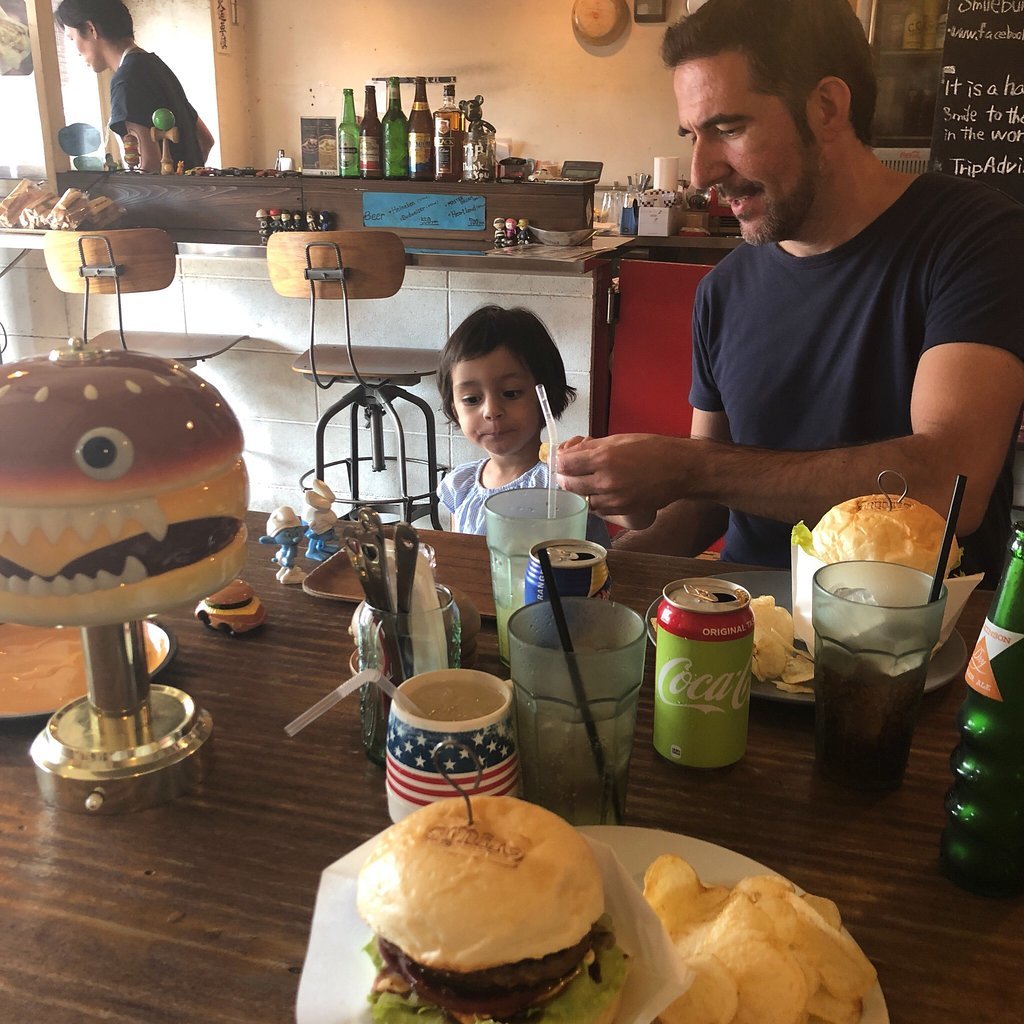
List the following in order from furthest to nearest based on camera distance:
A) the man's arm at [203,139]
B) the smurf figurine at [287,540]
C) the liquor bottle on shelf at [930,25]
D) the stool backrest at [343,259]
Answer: the man's arm at [203,139], the liquor bottle on shelf at [930,25], the stool backrest at [343,259], the smurf figurine at [287,540]

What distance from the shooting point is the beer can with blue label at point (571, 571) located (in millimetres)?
919

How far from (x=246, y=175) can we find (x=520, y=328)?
235 centimetres

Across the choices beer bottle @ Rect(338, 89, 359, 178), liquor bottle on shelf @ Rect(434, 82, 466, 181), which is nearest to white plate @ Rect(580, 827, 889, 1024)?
liquor bottle on shelf @ Rect(434, 82, 466, 181)

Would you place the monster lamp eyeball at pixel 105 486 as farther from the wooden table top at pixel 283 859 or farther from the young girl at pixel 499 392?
the young girl at pixel 499 392

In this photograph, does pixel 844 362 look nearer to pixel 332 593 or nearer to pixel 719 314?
pixel 719 314

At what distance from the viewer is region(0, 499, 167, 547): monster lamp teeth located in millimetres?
700

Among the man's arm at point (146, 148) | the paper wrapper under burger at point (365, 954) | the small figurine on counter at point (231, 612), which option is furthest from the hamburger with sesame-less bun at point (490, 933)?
the man's arm at point (146, 148)

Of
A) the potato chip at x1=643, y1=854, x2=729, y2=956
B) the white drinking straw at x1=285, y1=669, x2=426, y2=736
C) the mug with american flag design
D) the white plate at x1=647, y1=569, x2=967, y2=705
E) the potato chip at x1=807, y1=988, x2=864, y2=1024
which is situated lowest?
the potato chip at x1=807, y1=988, x2=864, y2=1024

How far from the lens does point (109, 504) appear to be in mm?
711

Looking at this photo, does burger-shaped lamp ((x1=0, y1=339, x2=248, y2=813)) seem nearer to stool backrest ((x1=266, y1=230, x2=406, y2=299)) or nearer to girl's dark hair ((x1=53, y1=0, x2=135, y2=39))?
stool backrest ((x1=266, y1=230, x2=406, y2=299))

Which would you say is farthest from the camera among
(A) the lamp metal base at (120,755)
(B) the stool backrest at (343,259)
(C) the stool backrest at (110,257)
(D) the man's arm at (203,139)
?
(D) the man's arm at (203,139)

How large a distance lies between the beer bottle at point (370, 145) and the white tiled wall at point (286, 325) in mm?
607

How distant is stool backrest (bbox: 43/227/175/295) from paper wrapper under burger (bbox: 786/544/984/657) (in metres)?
2.86

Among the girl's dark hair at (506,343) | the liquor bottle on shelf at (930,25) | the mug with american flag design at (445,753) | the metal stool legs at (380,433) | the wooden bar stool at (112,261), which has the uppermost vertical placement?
the liquor bottle on shelf at (930,25)
